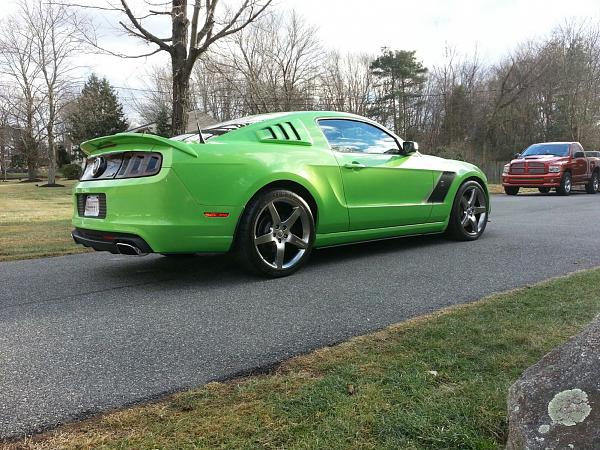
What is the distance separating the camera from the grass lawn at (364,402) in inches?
72.1

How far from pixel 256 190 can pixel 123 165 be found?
3.69 ft

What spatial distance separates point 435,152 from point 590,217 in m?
25.7

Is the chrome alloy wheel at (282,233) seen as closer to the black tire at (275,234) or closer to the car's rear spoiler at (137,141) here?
the black tire at (275,234)

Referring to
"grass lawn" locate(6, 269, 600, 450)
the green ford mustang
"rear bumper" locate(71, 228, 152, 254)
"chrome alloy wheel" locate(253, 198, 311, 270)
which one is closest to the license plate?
the green ford mustang

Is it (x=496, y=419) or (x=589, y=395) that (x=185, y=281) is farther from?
(x=589, y=395)

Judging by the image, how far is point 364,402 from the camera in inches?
81.8

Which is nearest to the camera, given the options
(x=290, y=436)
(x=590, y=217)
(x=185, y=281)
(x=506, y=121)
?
(x=290, y=436)

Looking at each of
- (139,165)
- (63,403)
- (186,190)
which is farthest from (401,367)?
(139,165)

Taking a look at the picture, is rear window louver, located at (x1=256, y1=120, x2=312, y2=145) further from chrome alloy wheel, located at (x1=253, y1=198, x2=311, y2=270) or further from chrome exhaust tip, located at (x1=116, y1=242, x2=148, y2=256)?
chrome exhaust tip, located at (x1=116, y1=242, x2=148, y2=256)

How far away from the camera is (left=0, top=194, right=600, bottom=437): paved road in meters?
2.39

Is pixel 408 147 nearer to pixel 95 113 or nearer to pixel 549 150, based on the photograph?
pixel 549 150

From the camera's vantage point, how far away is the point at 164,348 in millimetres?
2801

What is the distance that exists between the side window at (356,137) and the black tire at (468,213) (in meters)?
1.19

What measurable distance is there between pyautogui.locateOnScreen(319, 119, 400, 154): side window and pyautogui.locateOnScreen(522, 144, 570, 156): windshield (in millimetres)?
13270
